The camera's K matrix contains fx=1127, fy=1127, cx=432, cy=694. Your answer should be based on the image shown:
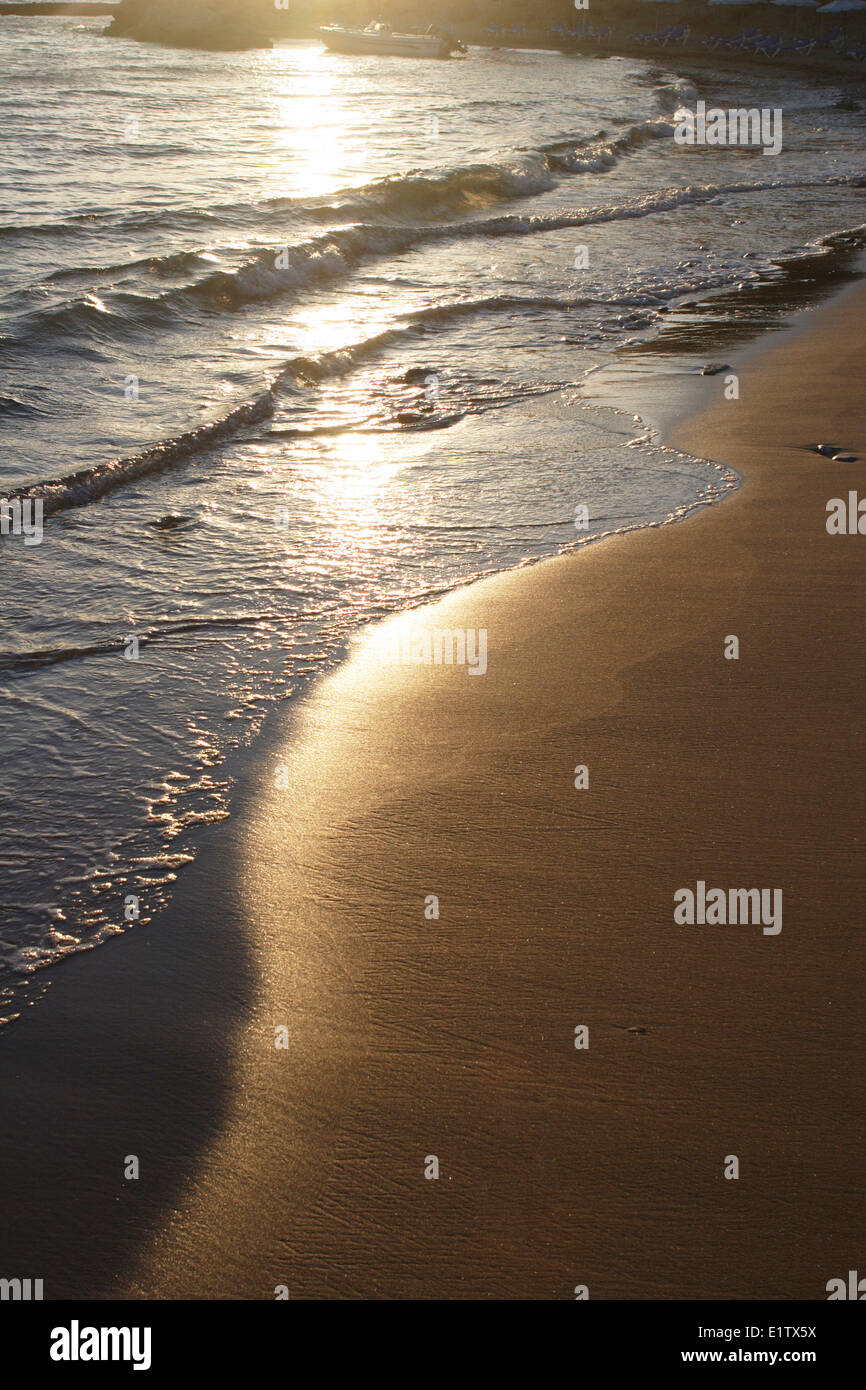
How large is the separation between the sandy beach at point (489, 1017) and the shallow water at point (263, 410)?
0.43 meters

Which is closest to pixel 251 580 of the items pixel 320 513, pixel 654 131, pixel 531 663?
pixel 320 513

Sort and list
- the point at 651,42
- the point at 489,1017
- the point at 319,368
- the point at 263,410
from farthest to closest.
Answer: the point at 651,42, the point at 319,368, the point at 263,410, the point at 489,1017

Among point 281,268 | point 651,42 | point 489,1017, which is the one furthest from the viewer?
point 651,42

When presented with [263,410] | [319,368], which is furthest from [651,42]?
[263,410]

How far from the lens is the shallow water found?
440 cm

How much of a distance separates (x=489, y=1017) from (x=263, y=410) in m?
6.69

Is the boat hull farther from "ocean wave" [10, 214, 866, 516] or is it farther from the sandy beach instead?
the sandy beach

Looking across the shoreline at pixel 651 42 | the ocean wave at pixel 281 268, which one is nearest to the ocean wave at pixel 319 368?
the ocean wave at pixel 281 268

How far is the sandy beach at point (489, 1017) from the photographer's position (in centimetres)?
246

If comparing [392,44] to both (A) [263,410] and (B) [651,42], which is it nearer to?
(B) [651,42]

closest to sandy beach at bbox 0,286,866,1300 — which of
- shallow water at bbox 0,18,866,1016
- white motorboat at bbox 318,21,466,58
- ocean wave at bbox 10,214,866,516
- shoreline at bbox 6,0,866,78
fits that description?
shallow water at bbox 0,18,866,1016

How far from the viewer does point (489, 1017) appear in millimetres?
3006
